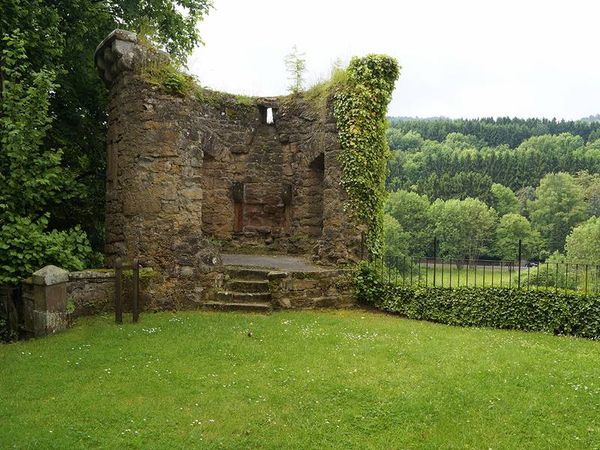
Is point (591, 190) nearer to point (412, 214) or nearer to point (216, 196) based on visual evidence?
point (412, 214)

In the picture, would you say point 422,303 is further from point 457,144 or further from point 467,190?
point 457,144

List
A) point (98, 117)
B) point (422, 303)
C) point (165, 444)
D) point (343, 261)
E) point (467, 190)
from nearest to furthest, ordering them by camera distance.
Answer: point (165, 444), point (422, 303), point (343, 261), point (98, 117), point (467, 190)

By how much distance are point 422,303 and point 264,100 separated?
7627 millimetres

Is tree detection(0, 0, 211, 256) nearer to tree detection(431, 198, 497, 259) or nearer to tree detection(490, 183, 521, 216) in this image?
tree detection(431, 198, 497, 259)

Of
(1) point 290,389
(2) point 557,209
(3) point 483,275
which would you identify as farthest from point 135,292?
(2) point 557,209

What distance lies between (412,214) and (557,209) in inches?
650

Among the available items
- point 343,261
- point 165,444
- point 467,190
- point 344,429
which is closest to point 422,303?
point 343,261

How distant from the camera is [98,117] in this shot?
1314cm

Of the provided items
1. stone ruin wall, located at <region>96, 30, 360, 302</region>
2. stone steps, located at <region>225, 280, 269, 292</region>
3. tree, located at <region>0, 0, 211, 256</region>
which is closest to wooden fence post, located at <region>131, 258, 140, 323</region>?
stone ruin wall, located at <region>96, 30, 360, 302</region>

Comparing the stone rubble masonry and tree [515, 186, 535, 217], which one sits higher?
tree [515, 186, 535, 217]

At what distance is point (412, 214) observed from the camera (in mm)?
63500

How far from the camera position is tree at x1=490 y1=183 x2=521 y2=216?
6456cm

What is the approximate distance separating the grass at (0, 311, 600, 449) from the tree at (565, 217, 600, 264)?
38299 millimetres

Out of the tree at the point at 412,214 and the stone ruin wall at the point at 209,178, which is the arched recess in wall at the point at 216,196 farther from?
the tree at the point at 412,214
